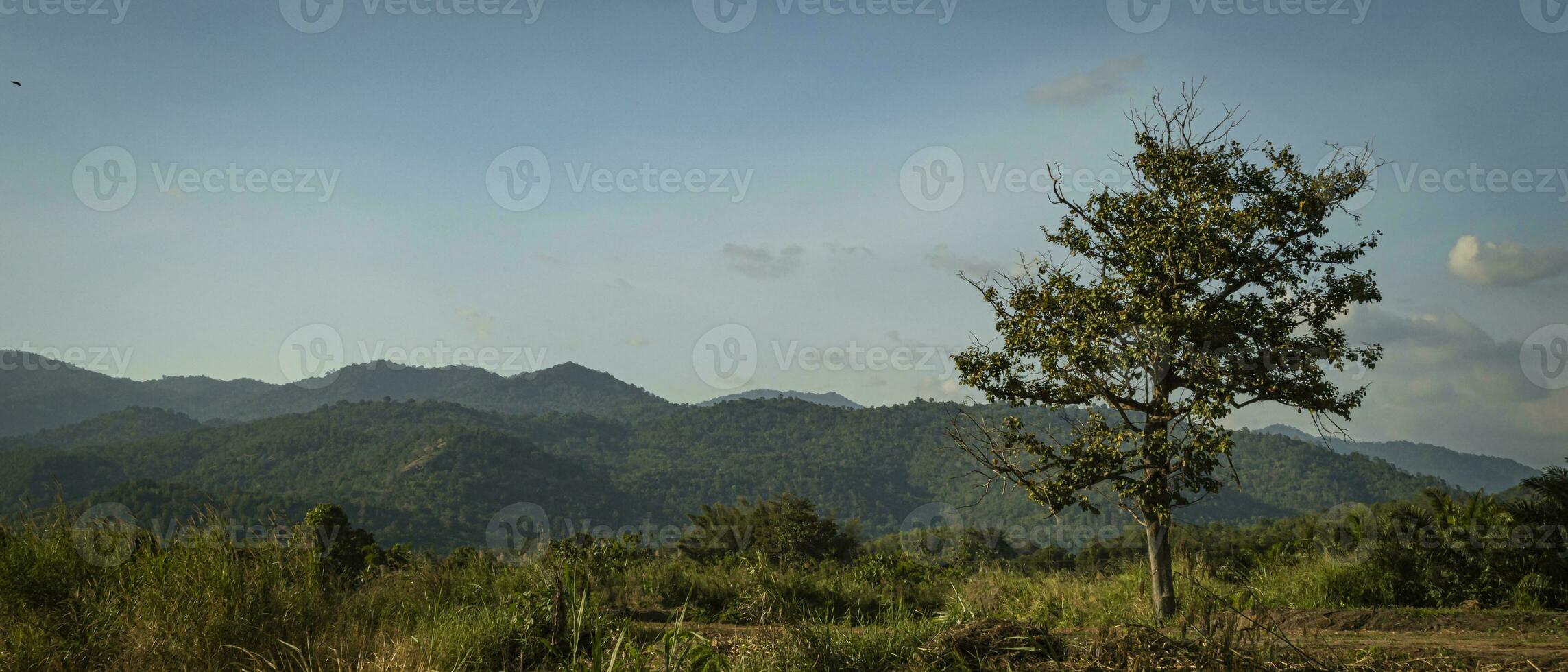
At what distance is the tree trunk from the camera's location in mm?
10375

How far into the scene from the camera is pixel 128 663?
5238 millimetres

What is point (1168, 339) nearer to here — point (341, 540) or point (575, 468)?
point (341, 540)

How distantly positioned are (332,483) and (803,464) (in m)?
57.1

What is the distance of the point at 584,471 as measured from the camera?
112000 mm

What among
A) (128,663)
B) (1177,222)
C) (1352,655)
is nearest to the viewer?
(128,663)

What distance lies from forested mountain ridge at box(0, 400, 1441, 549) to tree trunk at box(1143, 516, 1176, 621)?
64210mm

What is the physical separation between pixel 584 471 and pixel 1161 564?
350 ft

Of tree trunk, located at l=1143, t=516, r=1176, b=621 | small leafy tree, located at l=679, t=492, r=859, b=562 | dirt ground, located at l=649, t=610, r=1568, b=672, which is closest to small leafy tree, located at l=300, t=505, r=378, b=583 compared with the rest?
dirt ground, located at l=649, t=610, r=1568, b=672

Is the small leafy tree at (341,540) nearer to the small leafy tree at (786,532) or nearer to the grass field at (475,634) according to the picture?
the grass field at (475,634)

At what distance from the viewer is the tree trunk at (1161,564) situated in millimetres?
10375

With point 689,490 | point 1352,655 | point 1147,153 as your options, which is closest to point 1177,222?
point 1147,153

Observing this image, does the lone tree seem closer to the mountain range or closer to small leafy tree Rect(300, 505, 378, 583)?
small leafy tree Rect(300, 505, 378, 583)

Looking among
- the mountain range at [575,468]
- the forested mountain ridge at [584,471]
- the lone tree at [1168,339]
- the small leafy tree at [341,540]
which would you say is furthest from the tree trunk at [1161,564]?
the forested mountain ridge at [584,471]

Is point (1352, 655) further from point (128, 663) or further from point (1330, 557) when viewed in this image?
point (1330, 557)
